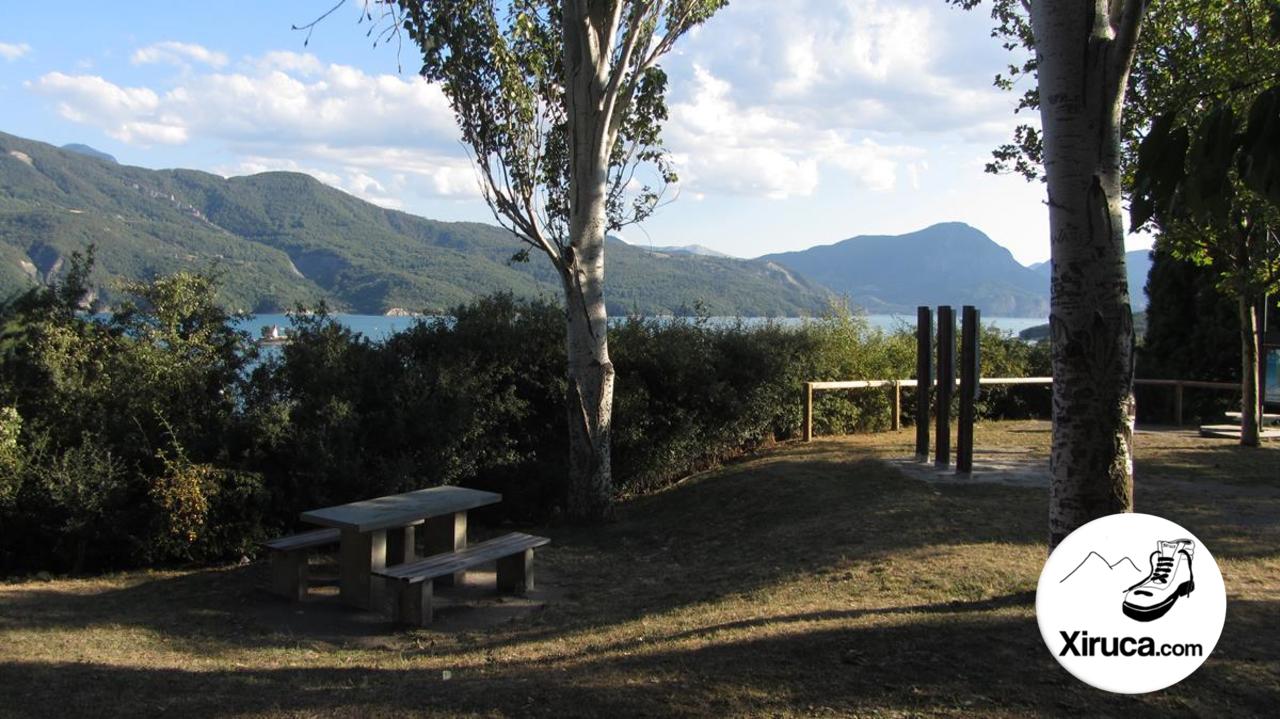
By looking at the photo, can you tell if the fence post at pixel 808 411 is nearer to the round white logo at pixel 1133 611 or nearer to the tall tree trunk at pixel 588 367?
the tall tree trunk at pixel 588 367

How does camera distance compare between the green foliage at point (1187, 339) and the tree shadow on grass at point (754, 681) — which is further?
the green foliage at point (1187, 339)

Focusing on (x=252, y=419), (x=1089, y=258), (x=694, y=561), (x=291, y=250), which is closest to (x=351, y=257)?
(x=291, y=250)

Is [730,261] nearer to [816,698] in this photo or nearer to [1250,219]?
[1250,219]

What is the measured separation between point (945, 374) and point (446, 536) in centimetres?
713

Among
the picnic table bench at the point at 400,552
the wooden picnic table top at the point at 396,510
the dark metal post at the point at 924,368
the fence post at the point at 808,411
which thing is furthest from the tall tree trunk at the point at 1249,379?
the wooden picnic table top at the point at 396,510

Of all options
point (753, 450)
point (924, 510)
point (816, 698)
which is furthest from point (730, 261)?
point (816, 698)

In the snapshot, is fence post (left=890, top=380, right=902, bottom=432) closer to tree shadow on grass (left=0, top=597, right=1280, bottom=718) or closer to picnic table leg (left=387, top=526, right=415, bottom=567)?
picnic table leg (left=387, top=526, right=415, bottom=567)

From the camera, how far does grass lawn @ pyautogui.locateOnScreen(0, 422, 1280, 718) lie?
3861 mm

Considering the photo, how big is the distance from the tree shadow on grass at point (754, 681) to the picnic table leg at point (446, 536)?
8.13 feet

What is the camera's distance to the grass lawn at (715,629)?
386cm

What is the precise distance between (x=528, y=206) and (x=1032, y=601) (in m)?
7.14

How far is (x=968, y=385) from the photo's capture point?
11.0m

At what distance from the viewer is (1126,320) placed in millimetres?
4711

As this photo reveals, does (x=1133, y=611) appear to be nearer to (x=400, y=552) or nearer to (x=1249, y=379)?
(x=400, y=552)
